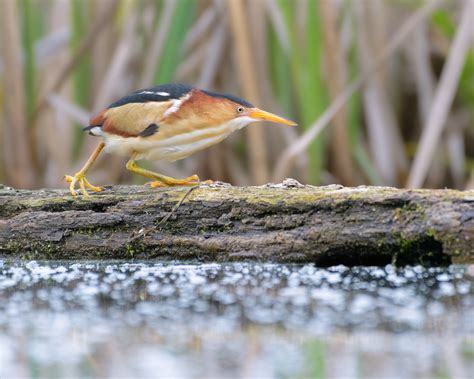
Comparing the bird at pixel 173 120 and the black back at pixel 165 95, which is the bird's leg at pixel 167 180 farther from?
the black back at pixel 165 95

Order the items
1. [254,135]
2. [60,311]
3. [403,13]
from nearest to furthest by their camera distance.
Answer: [60,311] → [254,135] → [403,13]

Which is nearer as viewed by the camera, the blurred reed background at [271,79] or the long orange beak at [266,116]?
the long orange beak at [266,116]

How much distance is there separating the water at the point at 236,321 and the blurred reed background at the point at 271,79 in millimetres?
2141

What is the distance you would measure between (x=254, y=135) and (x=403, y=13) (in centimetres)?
170

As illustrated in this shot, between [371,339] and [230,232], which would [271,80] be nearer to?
[230,232]

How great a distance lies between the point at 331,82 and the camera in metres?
5.71

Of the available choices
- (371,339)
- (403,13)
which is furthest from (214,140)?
(403,13)

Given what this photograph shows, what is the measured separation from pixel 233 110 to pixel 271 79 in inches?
101

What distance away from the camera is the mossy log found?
11.0 ft

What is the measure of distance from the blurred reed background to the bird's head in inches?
67.0

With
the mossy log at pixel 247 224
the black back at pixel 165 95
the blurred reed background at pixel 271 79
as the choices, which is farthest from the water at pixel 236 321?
the blurred reed background at pixel 271 79

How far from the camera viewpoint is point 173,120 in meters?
3.61

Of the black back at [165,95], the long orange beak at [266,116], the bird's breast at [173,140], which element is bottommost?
the bird's breast at [173,140]

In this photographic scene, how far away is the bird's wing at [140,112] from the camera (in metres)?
3.61
